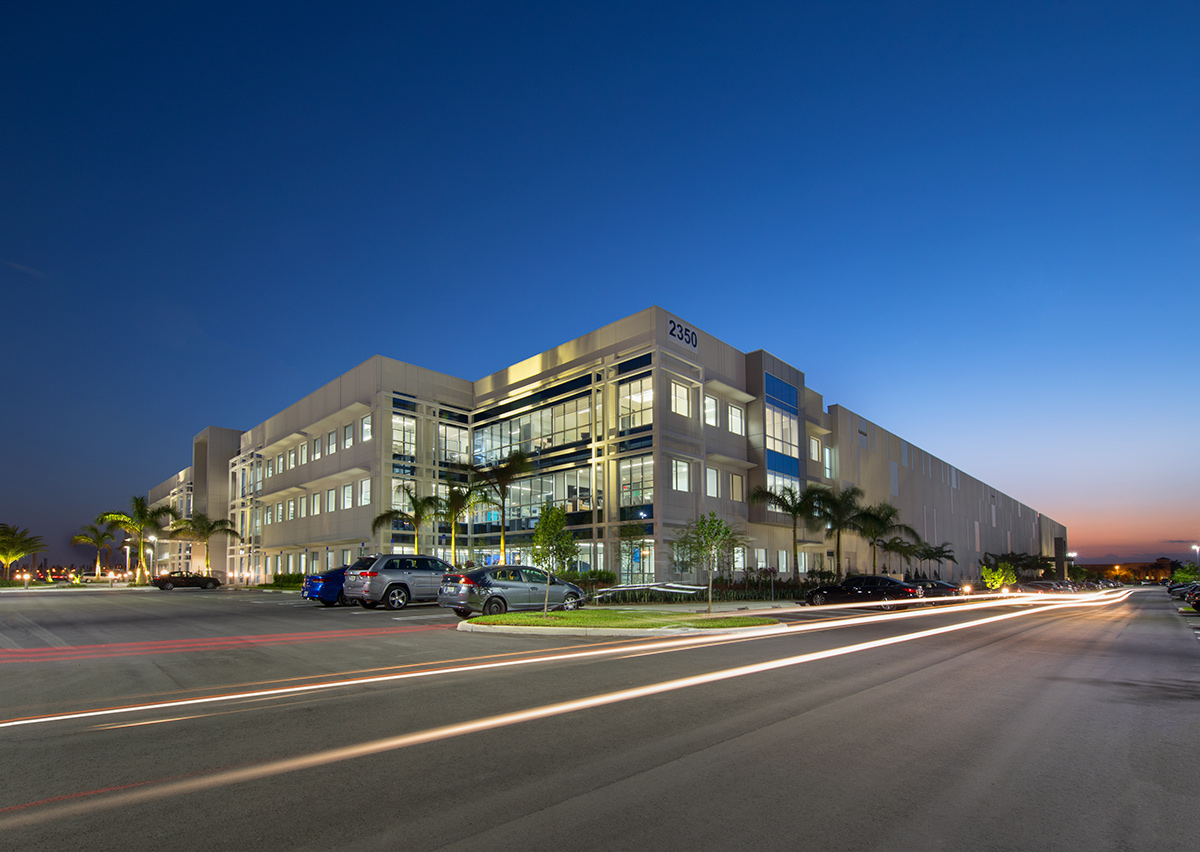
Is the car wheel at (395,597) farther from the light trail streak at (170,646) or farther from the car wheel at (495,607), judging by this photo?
the light trail streak at (170,646)

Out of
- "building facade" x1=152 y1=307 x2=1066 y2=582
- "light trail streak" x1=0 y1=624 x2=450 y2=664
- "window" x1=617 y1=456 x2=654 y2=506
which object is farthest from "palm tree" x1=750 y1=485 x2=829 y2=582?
"light trail streak" x1=0 y1=624 x2=450 y2=664

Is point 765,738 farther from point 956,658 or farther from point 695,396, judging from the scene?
point 695,396

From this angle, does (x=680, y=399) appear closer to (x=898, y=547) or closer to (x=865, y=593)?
(x=865, y=593)

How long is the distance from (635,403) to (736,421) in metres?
8.56

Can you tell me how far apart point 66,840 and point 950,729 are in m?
7.24

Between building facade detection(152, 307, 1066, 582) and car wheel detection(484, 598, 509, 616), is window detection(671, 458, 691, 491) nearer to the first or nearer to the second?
building facade detection(152, 307, 1066, 582)

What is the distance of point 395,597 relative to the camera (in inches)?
1030

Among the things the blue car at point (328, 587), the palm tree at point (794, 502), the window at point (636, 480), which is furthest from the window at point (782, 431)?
the blue car at point (328, 587)

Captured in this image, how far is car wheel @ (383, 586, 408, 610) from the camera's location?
2591cm

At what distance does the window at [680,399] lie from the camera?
38862 millimetres

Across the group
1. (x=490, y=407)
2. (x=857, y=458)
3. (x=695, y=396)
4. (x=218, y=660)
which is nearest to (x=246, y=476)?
(x=490, y=407)

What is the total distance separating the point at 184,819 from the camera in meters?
4.68

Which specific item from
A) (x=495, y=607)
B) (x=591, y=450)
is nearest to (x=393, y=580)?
Result: (x=495, y=607)

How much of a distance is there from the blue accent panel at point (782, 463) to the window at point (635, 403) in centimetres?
1083
